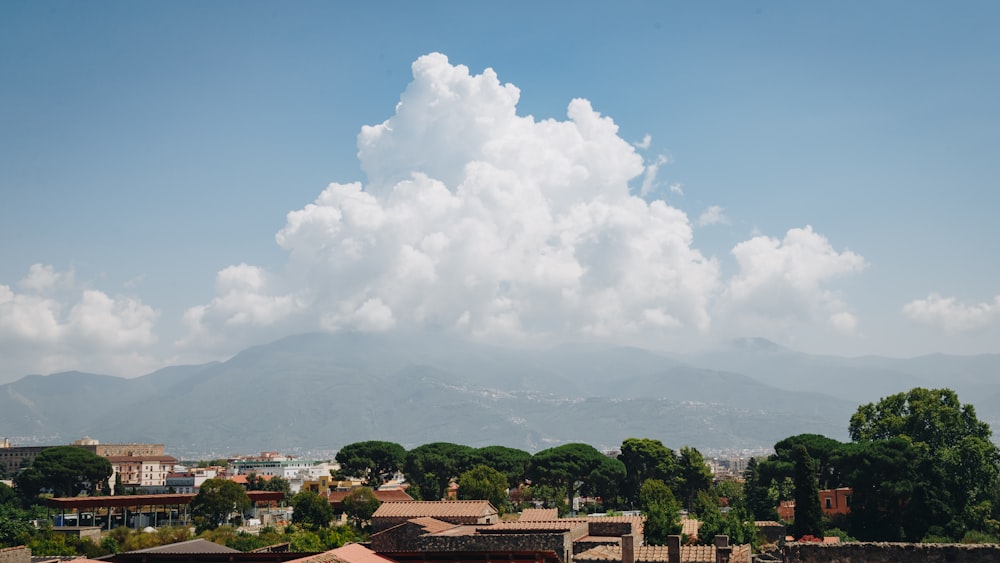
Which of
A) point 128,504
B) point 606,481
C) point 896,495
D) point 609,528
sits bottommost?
point 128,504

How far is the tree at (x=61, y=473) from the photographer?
93625 mm

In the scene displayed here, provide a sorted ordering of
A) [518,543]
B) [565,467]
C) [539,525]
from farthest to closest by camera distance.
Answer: [565,467], [539,525], [518,543]

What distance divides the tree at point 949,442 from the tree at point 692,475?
1351 cm

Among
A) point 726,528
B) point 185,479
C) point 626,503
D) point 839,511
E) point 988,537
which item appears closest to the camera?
point 726,528

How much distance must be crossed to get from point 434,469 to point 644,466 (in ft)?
63.8

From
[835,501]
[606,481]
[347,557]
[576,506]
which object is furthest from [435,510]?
[576,506]

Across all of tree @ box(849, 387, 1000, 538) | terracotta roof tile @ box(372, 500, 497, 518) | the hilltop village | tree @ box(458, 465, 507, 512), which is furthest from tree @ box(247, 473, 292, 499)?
terracotta roof tile @ box(372, 500, 497, 518)

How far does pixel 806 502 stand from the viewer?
5184 centimetres

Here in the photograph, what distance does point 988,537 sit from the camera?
149 ft

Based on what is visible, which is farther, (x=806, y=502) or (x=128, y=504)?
(x=128, y=504)

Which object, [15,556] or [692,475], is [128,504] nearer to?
[15,556]

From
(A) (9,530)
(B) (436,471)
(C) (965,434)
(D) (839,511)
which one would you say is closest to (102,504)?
(A) (9,530)

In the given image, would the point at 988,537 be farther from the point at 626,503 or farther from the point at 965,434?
the point at 626,503

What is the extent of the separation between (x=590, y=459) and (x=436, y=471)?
47.2 feet
